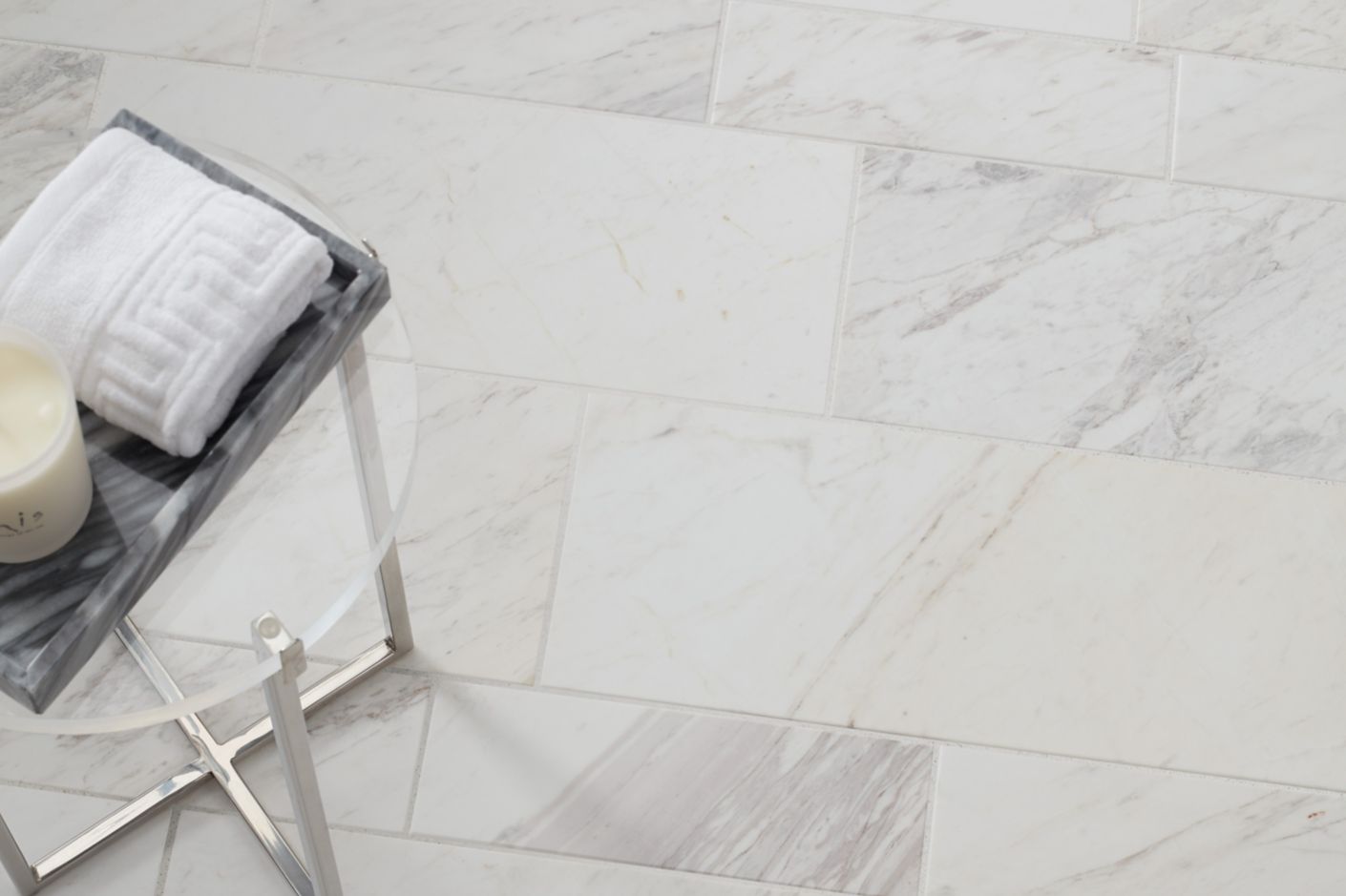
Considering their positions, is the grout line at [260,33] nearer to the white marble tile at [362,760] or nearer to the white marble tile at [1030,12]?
the white marble tile at [1030,12]

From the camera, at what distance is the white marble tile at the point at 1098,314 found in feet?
5.16

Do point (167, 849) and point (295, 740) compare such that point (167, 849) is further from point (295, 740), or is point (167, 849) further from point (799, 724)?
point (799, 724)

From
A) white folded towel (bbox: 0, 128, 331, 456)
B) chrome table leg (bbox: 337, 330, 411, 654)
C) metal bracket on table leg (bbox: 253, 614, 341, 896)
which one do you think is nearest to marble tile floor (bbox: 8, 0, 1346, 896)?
metal bracket on table leg (bbox: 253, 614, 341, 896)

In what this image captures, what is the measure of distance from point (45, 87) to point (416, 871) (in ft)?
3.30

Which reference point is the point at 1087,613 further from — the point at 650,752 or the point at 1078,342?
the point at 650,752

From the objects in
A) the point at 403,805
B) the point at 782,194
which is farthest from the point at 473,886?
the point at 782,194

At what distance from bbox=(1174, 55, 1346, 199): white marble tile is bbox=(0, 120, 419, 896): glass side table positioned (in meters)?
1.11

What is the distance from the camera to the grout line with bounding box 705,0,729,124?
5.61ft

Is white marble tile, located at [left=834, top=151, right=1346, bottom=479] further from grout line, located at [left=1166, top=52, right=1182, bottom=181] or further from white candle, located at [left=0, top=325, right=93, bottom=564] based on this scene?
white candle, located at [left=0, top=325, right=93, bottom=564]

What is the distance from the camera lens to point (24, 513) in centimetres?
79

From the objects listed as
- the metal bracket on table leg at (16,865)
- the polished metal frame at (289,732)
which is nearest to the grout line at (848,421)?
the polished metal frame at (289,732)

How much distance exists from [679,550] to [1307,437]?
70cm

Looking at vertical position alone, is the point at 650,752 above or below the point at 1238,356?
below

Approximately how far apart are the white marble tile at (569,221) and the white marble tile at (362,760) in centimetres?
37
